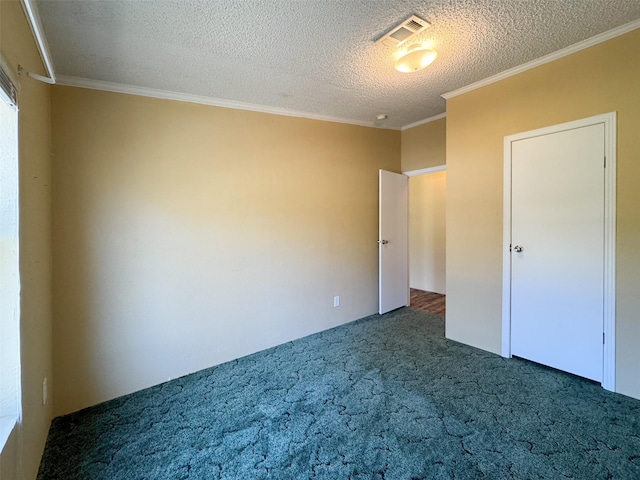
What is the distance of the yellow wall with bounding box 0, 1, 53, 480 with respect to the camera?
1.37 m

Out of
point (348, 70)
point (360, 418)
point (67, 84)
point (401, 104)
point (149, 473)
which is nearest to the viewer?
point (149, 473)

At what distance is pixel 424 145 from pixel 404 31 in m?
2.25

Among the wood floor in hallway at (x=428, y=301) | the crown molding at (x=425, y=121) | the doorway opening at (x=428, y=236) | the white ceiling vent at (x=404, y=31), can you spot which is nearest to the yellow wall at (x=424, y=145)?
the crown molding at (x=425, y=121)

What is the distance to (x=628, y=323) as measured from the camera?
208 centimetres

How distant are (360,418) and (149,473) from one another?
50.3 inches

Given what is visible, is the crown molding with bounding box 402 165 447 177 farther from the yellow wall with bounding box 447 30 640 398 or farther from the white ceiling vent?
the white ceiling vent

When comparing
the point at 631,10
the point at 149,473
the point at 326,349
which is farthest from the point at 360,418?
the point at 631,10

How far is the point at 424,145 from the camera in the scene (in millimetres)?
3973

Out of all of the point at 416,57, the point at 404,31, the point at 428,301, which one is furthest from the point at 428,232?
the point at 404,31

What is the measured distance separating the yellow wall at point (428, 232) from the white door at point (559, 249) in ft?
9.25

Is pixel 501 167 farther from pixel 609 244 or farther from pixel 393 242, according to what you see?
pixel 393 242

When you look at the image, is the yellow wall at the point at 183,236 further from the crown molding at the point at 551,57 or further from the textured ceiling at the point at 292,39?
the crown molding at the point at 551,57

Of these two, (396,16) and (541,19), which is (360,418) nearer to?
(396,16)

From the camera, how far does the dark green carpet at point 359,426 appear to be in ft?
5.20
